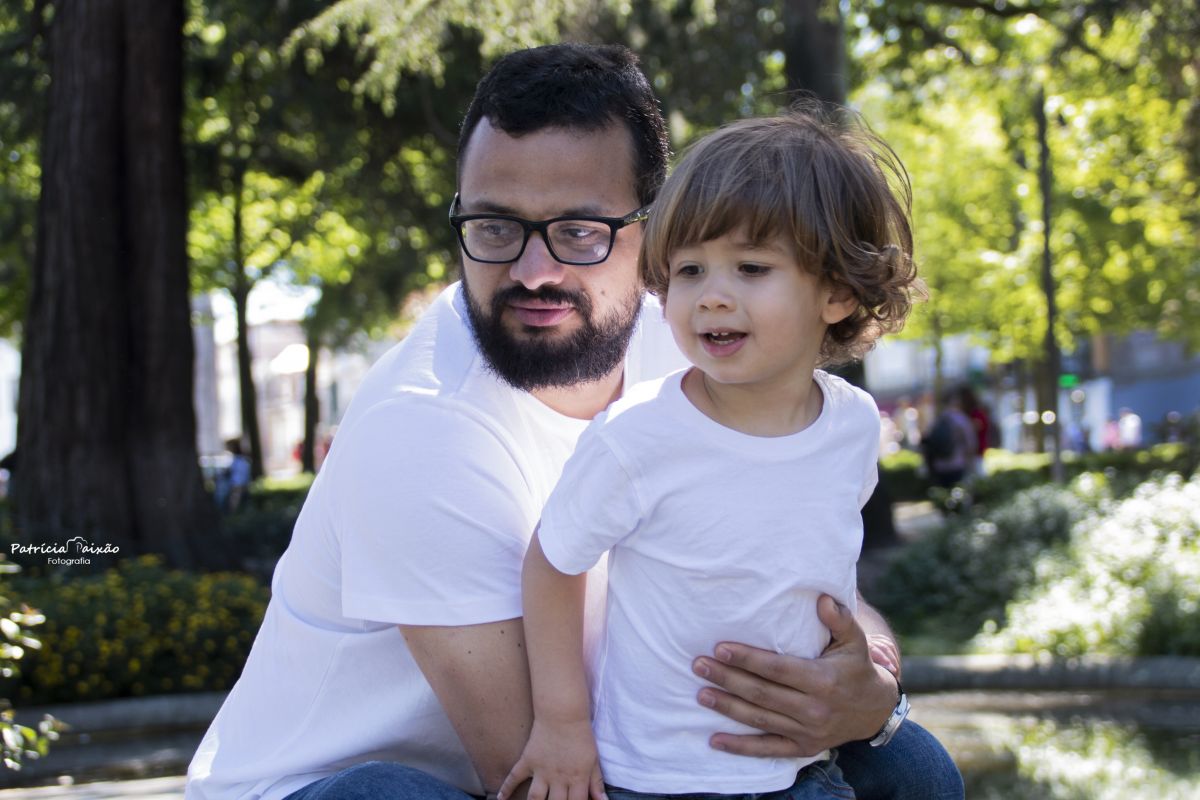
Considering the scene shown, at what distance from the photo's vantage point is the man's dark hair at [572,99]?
2.77 m

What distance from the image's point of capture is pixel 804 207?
2.30 meters

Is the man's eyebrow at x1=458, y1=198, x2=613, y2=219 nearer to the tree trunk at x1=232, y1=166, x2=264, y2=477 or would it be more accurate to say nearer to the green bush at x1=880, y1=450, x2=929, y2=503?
the tree trunk at x1=232, y1=166, x2=264, y2=477

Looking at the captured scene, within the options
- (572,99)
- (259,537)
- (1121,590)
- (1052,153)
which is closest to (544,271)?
(572,99)

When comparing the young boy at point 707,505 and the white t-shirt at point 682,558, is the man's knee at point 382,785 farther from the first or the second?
the white t-shirt at point 682,558

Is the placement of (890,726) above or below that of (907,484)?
above

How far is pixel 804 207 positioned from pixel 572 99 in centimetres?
69

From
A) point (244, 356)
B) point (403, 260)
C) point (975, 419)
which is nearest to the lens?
point (975, 419)

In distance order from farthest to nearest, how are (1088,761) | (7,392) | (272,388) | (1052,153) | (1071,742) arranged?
1. (272,388)
2. (7,392)
3. (1052,153)
4. (1071,742)
5. (1088,761)

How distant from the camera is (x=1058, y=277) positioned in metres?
27.7

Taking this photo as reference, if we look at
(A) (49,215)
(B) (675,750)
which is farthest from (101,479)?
(B) (675,750)

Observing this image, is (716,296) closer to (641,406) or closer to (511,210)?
(641,406)

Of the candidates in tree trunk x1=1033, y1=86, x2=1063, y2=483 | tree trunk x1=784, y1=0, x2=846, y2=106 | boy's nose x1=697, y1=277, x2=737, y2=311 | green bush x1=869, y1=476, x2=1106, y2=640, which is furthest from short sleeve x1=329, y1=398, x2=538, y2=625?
tree trunk x1=1033, y1=86, x2=1063, y2=483

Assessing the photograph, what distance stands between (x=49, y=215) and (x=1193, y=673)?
878cm

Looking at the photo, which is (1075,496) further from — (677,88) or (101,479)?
(101,479)
